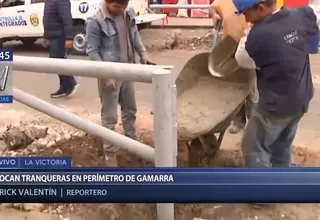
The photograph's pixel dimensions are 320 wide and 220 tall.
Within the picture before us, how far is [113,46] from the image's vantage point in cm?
447

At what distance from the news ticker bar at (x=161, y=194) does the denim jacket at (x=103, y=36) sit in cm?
266

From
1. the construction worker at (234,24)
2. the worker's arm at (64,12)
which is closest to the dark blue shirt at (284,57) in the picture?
the construction worker at (234,24)

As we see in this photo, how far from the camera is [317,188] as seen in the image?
1.67 metres

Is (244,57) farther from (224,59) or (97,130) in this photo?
(97,130)

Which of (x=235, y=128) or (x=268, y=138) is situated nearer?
(x=268, y=138)

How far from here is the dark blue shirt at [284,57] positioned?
3.49 metres

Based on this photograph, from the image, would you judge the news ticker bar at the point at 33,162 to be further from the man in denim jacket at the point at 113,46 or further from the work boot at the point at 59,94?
the work boot at the point at 59,94

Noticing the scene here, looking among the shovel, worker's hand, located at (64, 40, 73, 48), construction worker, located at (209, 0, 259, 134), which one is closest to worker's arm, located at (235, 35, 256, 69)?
construction worker, located at (209, 0, 259, 134)

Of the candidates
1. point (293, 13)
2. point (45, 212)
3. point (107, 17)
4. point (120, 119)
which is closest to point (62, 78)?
point (120, 119)

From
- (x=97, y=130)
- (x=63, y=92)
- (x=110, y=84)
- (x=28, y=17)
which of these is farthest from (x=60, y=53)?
(x=97, y=130)

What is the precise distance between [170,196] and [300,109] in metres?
2.17

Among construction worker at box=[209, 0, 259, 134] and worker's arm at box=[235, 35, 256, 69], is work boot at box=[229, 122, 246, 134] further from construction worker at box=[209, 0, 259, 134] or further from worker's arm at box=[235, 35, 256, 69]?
worker's arm at box=[235, 35, 256, 69]

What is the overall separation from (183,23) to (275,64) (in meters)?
9.88

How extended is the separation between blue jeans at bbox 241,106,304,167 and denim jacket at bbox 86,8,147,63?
1210 millimetres
